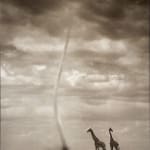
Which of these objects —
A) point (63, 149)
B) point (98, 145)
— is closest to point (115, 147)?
point (98, 145)

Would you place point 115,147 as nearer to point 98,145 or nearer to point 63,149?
point 98,145

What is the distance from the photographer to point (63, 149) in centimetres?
3766

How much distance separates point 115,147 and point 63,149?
5786 millimetres

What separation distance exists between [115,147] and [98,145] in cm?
127

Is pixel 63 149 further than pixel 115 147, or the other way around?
pixel 63 149

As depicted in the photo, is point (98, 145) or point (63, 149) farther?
point (63, 149)

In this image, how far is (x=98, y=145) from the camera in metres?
33.8

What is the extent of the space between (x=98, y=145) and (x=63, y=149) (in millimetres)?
4839

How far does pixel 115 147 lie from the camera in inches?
1319
